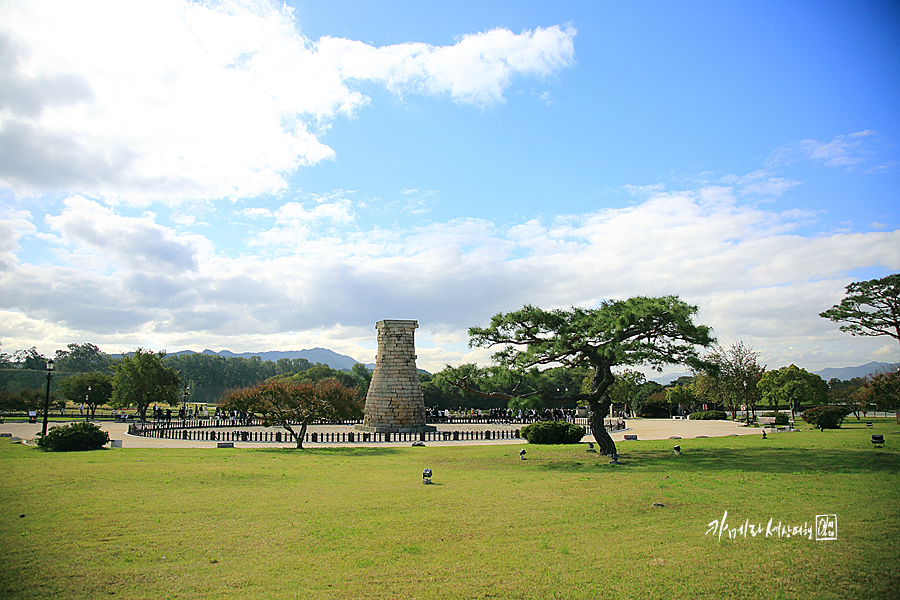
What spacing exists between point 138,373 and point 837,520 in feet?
170

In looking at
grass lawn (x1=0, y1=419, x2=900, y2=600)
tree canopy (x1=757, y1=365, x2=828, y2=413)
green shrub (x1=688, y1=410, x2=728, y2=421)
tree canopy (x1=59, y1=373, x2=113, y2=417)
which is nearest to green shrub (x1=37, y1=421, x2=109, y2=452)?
grass lawn (x1=0, y1=419, x2=900, y2=600)

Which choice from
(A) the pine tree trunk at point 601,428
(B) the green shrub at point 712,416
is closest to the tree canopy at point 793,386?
(B) the green shrub at point 712,416

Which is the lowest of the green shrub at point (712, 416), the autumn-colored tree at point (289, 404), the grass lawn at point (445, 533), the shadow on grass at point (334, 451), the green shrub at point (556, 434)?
the green shrub at point (712, 416)

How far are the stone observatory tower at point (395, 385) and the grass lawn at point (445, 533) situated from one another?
20501 mm

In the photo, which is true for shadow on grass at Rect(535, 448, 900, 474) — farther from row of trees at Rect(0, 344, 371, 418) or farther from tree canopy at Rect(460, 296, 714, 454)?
row of trees at Rect(0, 344, 371, 418)

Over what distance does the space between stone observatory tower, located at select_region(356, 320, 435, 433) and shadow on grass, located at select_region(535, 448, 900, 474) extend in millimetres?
18859

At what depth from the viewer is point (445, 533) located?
8805mm

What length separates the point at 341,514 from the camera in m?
10.3

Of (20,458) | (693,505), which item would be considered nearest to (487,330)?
(693,505)

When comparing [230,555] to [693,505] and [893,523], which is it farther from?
[893,523]

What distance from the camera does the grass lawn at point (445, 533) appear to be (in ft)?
21.2

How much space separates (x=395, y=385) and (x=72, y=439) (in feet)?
66.5

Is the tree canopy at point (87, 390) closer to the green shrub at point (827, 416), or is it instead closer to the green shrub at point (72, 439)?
the green shrub at point (72, 439)

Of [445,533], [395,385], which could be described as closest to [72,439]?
[445,533]
